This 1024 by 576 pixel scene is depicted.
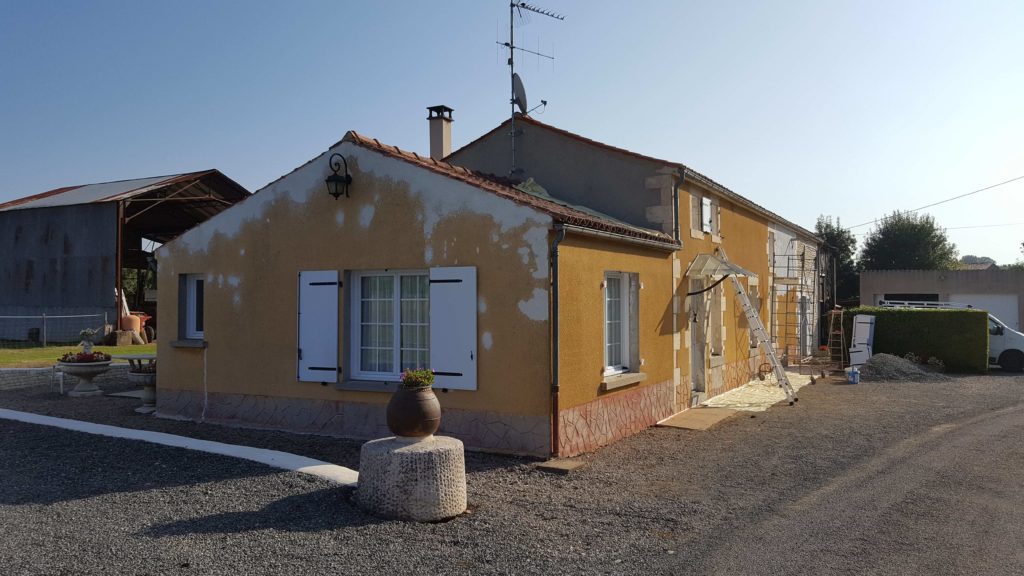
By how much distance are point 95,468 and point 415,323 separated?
357 cm

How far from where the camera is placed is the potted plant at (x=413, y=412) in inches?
228

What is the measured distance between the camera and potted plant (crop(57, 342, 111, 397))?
12.6 meters

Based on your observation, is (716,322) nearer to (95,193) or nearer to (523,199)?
(523,199)

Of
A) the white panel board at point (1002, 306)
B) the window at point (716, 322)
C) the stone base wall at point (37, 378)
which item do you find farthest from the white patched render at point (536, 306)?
the white panel board at point (1002, 306)

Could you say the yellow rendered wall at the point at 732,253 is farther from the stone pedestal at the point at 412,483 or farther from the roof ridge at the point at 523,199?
→ the stone pedestal at the point at 412,483

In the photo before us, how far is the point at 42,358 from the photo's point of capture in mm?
17641

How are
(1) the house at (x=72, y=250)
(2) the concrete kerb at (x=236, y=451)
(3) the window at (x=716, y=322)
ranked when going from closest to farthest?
(2) the concrete kerb at (x=236, y=451) → (3) the window at (x=716, y=322) → (1) the house at (x=72, y=250)

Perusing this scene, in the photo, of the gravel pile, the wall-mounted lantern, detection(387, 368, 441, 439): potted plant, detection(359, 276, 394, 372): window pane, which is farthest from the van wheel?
detection(387, 368, 441, 439): potted plant

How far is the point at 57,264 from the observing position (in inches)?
988

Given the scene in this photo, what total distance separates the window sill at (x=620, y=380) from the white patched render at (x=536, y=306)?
1.37 metres

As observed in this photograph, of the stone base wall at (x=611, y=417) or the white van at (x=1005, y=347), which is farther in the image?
the white van at (x=1005, y=347)

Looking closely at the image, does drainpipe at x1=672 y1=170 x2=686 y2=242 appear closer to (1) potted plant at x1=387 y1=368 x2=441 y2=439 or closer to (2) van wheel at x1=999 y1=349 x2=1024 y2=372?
(1) potted plant at x1=387 y1=368 x2=441 y2=439

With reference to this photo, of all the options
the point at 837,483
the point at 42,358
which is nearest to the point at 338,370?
the point at 837,483

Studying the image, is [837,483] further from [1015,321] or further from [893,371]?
[1015,321]
